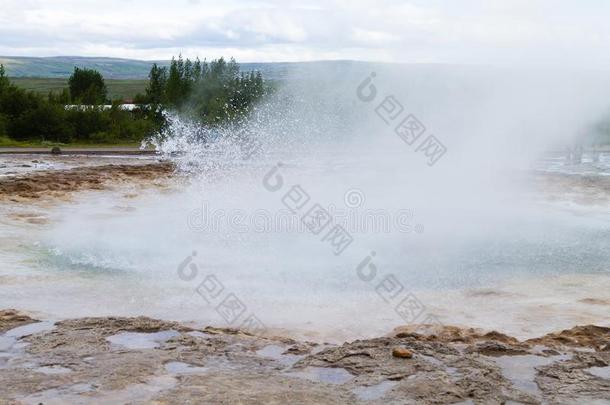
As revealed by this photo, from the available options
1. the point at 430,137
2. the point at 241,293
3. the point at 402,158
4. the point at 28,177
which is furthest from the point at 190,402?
the point at 402,158

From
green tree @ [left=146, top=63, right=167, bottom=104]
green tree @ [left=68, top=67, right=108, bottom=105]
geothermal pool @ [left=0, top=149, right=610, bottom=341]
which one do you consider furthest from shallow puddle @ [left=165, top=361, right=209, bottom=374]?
green tree @ [left=68, top=67, right=108, bottom=105]

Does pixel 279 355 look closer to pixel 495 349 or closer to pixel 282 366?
pixel 282 366

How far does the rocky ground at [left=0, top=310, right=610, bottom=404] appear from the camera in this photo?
16.5ft

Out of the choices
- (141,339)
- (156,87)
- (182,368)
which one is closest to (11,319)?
(141,339)

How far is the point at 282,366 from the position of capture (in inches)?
224

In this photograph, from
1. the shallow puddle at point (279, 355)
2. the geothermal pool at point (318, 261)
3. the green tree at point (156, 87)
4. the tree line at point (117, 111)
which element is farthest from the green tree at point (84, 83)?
the shallow puddle at point (279, 355)

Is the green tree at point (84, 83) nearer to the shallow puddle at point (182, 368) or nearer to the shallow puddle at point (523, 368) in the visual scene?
the shallow puddle at point (182, 368)

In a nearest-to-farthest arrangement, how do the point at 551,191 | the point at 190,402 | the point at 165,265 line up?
the point at 190,402 < the point at 165,265 < the point at 551,191

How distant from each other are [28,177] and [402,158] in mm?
11561

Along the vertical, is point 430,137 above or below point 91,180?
above

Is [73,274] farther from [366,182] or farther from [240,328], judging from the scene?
[366,182]

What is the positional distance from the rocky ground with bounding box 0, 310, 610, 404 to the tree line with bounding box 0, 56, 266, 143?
2350 centimetres

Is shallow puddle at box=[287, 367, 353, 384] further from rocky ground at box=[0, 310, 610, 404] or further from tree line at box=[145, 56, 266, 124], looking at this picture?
tree line at box=[145, 56, 266, 124]

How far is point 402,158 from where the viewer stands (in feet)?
79.9
